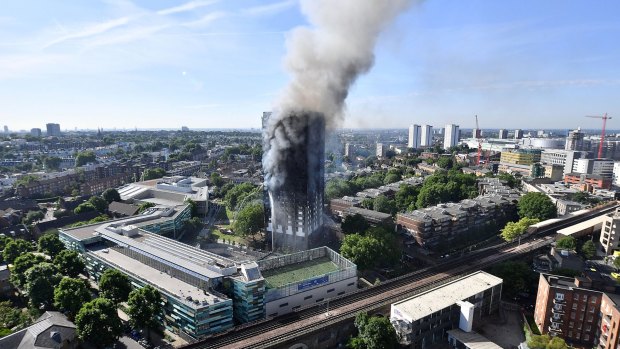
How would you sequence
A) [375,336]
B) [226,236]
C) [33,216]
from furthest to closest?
[33,216] < [226,236] < [375,336]

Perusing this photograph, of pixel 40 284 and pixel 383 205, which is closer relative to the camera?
pixel 40 284

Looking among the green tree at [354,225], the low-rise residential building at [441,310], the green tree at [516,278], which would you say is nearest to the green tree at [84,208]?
the green tree at [354,225]

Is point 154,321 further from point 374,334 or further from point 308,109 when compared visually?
point 308,109

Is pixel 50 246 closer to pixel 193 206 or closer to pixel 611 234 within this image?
pixel 193 206

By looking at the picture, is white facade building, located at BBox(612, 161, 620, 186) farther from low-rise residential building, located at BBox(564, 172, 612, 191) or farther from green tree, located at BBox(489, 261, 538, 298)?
green tree, located at BBox(489, 261, 538, 298)

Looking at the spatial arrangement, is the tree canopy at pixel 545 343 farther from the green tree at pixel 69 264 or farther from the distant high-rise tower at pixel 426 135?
the distant high-rise tower at pixel 426 135

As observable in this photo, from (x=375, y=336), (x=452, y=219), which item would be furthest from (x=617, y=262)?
(x=375, y=336)

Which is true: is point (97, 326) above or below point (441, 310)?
above
